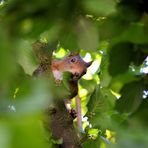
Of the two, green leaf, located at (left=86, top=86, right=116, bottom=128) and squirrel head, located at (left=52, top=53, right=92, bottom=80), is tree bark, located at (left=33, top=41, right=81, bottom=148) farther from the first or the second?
squirrel head, located at (left=52, top=53, right=92, bottom=80)

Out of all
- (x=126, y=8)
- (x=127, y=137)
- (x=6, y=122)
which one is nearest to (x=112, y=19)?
(x=126, y=8)

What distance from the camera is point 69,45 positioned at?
64 cm

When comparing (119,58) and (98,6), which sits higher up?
(98,6)

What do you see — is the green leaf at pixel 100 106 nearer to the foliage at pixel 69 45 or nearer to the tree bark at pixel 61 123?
the tree bark at pixel 61 123

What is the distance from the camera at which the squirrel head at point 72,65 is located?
2338 mm

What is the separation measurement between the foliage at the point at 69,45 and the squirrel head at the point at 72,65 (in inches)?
64.1

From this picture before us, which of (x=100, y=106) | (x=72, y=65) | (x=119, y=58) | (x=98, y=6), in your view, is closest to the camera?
(x=98, y=6)

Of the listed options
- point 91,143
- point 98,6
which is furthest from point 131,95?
point 91,143

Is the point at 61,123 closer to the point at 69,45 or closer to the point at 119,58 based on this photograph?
the point at 69,45

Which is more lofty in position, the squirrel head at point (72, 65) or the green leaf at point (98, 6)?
the green leaf at point (98, 6)

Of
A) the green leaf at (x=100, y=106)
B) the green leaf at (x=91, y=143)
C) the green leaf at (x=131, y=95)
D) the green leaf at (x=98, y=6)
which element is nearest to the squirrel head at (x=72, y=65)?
the green leaf at (x=100, y=106)

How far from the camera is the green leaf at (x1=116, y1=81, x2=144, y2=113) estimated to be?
1.92ft

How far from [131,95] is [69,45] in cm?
13

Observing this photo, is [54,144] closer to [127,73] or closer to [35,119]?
[127,73]
